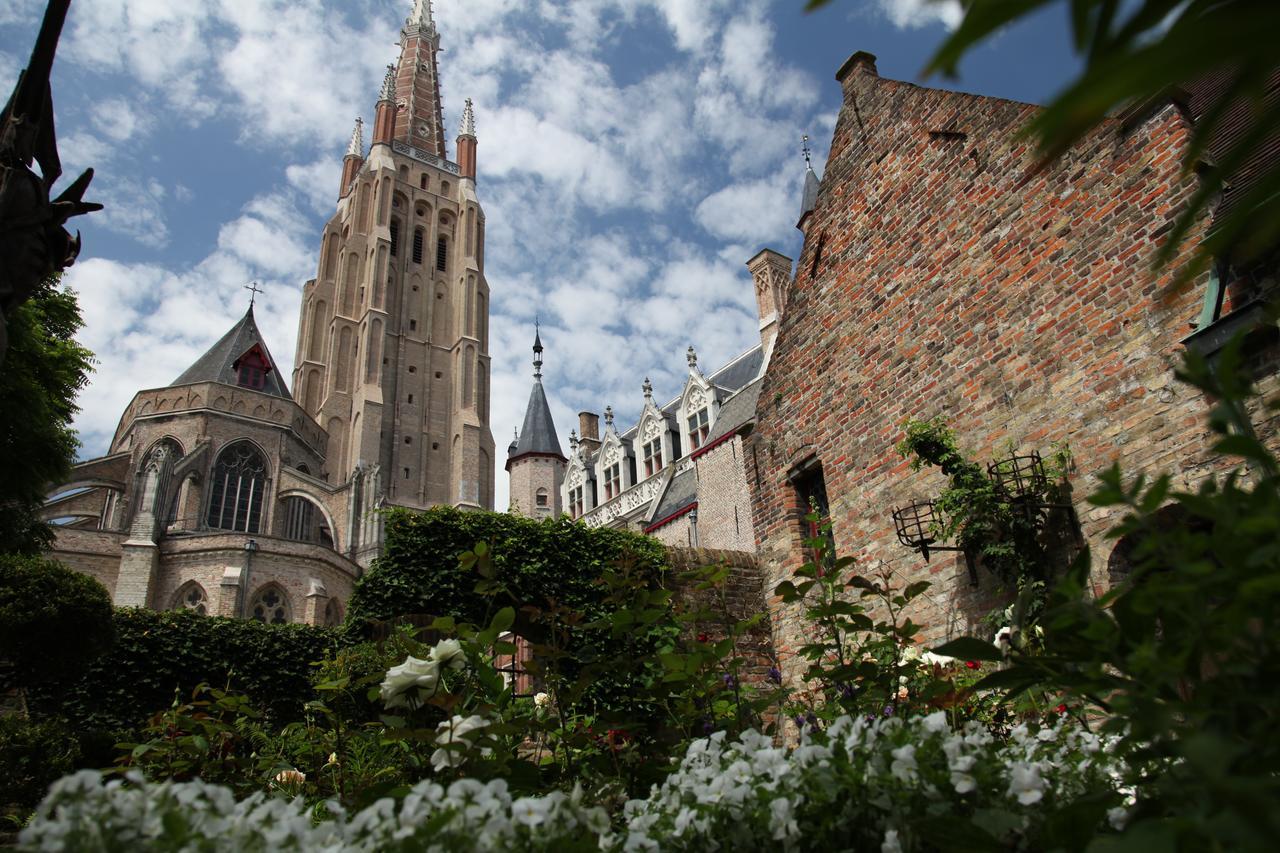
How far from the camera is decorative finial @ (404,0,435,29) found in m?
67.8

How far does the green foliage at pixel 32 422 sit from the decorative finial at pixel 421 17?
62.1 m

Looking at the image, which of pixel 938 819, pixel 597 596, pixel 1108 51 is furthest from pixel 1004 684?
pixel 597 596

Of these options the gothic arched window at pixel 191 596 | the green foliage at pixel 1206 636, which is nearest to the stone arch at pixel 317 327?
the gothic arched window at pixel 191 596

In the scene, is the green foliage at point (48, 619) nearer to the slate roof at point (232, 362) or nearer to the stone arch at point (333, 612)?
the stone arch at point (333, 612)

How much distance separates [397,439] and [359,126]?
2930cm

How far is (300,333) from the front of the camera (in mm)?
49500

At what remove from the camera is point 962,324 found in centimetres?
750

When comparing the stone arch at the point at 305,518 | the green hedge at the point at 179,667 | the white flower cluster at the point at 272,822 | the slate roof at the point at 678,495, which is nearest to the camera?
the white flower cluster at the point at 272,822

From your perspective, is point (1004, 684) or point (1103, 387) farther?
point (1103, 387)

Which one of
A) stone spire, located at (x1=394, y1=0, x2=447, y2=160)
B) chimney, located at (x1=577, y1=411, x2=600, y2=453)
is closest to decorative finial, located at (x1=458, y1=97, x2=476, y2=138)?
stone spire, located at (x1=394, y1=0, x2=447, y2=160)

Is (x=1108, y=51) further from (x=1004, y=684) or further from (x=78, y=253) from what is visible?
(x=78, y=253)

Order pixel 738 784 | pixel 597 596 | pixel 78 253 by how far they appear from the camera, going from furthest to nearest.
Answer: pixel 597 596 < pixel 78 253 < pixel 738 784

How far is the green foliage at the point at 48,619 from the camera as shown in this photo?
8.45 m

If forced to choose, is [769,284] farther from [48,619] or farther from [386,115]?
[386,115]
